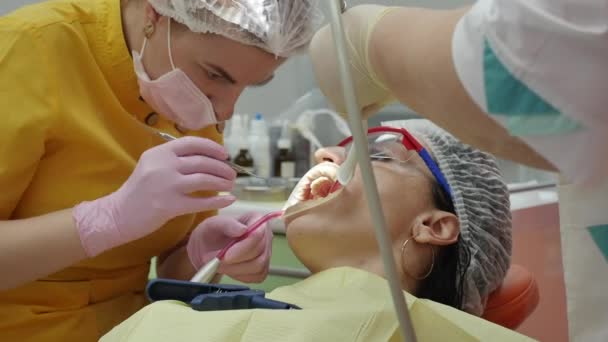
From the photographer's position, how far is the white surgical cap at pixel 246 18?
1.23m

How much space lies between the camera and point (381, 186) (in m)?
1.33

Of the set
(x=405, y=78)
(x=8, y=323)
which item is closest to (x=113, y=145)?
(x=8, y=323)

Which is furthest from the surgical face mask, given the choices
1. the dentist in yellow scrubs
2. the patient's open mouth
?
the patient's open mouth

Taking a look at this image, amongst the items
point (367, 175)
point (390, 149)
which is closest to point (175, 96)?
point (390, 149)

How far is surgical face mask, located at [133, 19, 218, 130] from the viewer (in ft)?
4.36

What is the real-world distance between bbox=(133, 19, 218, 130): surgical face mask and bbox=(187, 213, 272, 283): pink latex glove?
0.26 metres

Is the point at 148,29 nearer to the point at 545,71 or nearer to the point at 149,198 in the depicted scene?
the point at 149,198

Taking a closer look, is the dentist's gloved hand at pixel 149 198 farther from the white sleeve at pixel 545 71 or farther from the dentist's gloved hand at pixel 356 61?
the white sleeve at pixel 545 71

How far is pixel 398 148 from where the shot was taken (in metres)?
1.39

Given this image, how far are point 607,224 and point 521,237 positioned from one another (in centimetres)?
110

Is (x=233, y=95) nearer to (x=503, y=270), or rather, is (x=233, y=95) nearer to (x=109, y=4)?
(x=109, y=4)

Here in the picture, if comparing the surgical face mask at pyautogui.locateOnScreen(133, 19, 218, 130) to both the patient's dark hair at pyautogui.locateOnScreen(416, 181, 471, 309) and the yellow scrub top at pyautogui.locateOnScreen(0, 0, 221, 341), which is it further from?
the patient's dark hair at pyautogui.locateOnScreen(416, 181, 471, 309)

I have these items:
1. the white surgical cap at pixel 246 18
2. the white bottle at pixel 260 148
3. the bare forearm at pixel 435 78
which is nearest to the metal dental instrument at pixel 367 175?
the bare forearm at pixel 435 78

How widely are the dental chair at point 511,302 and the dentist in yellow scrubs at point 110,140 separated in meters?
0.54
